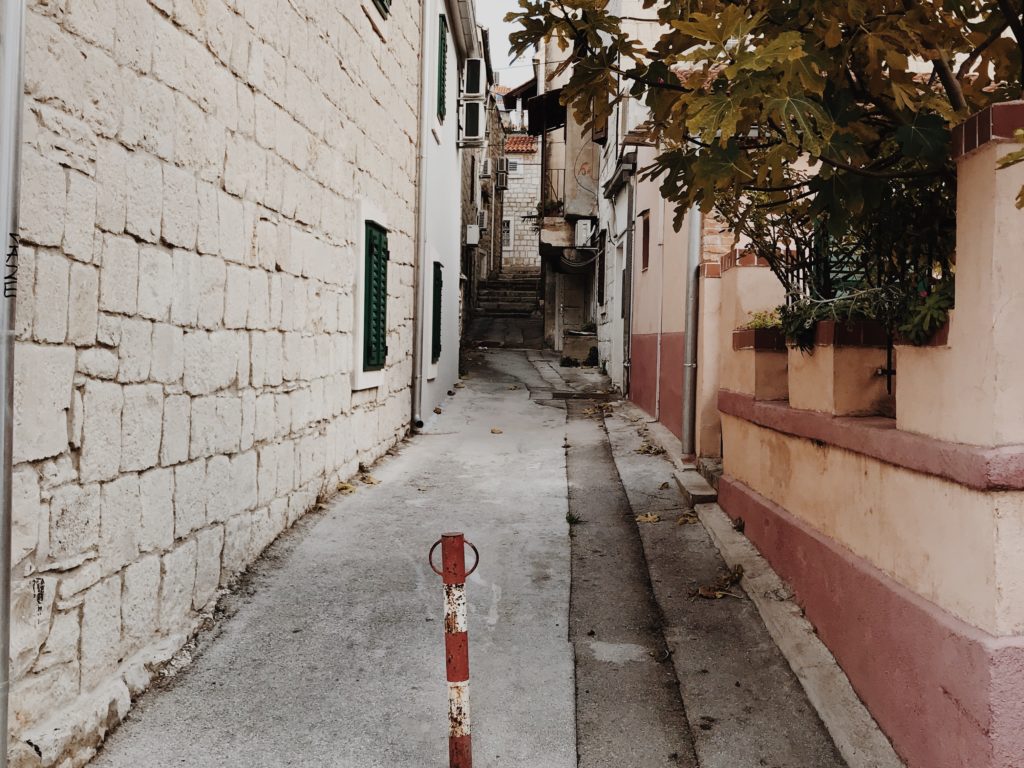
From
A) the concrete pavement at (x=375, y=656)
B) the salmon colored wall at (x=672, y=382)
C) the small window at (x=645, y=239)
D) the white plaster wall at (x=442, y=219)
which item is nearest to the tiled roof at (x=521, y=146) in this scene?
the white plaster wall at (x=442, y=219)

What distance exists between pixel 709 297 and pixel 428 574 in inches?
150

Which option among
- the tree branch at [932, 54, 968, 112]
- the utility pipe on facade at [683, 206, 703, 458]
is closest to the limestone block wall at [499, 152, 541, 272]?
the utility pipe on facade at [683, 206, 703, 458]

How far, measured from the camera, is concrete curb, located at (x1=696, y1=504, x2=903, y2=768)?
3320 millimetres

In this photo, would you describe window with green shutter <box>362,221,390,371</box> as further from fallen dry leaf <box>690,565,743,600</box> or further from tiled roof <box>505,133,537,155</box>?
tiled roof <box>505,133,537,155</box>

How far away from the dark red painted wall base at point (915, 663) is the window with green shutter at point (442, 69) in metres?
8.38

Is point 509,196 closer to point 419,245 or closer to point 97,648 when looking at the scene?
point 419,245

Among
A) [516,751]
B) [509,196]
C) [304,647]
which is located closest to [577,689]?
[516,751]

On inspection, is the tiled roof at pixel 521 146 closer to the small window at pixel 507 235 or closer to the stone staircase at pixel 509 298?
the small window at pixel 507 235

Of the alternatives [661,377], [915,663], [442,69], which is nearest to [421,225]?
[442,69]

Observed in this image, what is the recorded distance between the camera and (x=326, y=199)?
638 centimetres

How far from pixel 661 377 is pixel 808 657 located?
6.16 meters

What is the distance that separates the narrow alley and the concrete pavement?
0.04ft

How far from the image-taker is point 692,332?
26.0ft

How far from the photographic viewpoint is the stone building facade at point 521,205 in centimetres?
3891
